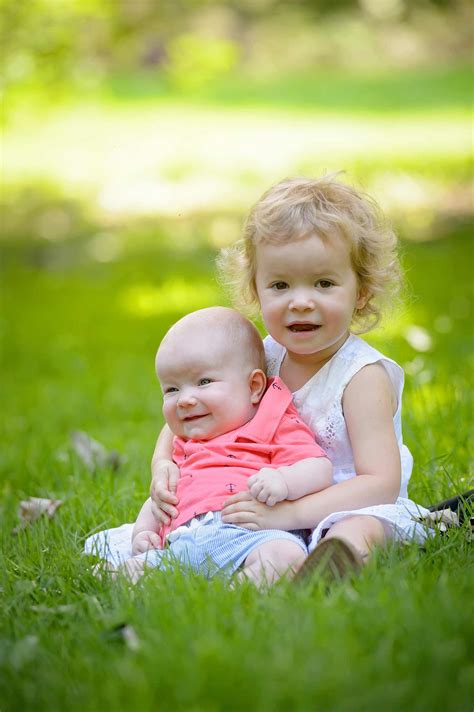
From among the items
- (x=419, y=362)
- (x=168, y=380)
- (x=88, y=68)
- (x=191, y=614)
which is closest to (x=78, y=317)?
(x=88, y=68)

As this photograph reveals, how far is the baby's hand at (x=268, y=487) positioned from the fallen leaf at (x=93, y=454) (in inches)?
59.3

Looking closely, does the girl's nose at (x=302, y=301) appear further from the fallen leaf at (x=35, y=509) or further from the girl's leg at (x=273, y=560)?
the fallen leaf at (x=35, y=509)

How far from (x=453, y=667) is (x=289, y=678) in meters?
0.33

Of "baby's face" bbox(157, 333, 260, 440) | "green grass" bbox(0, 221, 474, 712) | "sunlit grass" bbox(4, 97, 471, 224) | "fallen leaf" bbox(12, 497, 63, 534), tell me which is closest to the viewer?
"green grass" bbox(0, 221, 474, 712)

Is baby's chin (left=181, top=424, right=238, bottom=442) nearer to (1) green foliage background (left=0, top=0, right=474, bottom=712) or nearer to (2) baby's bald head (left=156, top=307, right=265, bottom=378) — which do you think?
(2) baby's bald head (left=156, top=307, right=265, bottom=378)

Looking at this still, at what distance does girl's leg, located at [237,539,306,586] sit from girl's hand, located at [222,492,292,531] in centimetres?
6

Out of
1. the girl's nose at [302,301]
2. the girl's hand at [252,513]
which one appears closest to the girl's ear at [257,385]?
the girl's nose at [302,301]

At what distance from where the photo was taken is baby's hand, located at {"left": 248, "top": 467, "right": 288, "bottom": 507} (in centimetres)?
256

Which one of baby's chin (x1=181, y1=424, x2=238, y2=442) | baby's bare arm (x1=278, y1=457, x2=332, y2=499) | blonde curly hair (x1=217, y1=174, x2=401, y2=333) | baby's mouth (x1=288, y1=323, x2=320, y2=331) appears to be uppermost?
blonde curly hair (x1=217, y1=174, x2=401, y2=333)

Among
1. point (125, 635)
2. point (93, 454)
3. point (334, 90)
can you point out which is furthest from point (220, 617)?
point (334, 90)

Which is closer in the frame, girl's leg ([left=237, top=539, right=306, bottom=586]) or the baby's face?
girl's leg ([left=237, top=539, right=306, bottom=586])

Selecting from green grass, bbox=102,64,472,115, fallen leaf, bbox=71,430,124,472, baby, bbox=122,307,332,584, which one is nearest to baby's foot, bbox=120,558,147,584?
baby, bbox=122,307,332,584

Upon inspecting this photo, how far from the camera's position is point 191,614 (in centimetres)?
220

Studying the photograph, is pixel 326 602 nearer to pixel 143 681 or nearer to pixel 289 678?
pixel 289 678
